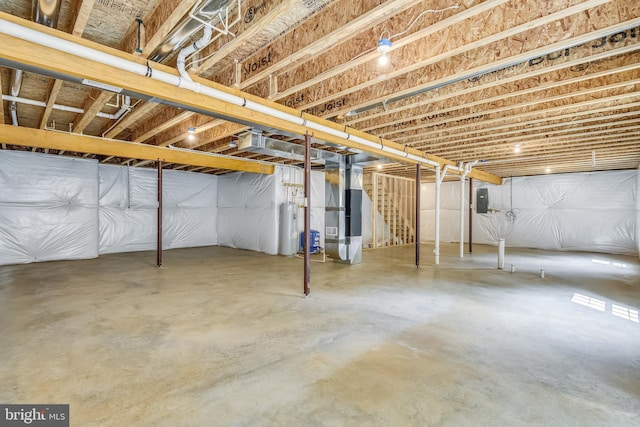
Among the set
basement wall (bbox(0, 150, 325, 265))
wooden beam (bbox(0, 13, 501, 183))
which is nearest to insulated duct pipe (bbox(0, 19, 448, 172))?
wooden beam (bbox(0, 13, 501, 183))

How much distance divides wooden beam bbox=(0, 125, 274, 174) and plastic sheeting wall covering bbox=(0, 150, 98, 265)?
1402 millimetres

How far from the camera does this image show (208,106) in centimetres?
304

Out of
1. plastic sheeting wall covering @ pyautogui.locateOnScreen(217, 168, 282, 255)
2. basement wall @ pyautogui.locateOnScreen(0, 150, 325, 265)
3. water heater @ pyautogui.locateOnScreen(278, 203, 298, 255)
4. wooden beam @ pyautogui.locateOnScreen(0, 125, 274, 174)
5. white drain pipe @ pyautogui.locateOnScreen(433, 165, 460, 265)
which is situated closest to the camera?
wooden beam @ pyautogui.locateOnScreen(0, 125, 274, 174)

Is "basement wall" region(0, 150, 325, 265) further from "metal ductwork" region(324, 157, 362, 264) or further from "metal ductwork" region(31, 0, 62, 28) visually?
"metal ductwork" region(31, 0, 62, 28)

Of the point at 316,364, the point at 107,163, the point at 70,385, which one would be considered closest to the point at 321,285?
the point at 316,364

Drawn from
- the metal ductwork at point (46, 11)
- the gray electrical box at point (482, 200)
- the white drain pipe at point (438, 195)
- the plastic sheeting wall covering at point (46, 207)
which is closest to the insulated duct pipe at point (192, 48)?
the metal ductwork at point (46, 11)

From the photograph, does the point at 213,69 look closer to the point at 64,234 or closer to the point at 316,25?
the point at 316,25

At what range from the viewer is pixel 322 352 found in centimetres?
246

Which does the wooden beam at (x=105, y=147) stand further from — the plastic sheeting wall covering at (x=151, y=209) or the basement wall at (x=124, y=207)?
the plastic sheeting wall covering at (x=151, y=209)

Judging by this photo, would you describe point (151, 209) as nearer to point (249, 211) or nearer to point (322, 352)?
point (249, 211)

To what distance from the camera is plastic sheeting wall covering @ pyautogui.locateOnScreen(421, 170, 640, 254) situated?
28.3 feet

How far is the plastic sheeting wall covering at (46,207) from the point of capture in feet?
20.7

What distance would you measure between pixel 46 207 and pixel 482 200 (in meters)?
12.4

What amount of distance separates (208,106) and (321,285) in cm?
292
